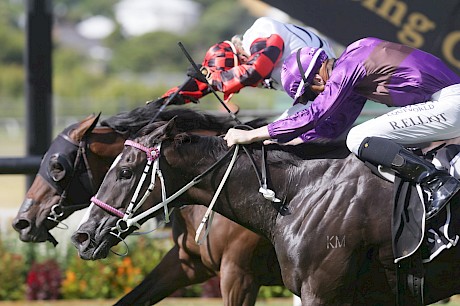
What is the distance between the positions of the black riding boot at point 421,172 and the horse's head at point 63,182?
6.69 ft

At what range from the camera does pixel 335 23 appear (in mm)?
7613

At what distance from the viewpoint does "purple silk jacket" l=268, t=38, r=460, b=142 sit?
13.9 feet

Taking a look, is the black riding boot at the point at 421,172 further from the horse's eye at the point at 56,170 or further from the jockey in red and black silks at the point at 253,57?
the horse's eye at the point at 56,170

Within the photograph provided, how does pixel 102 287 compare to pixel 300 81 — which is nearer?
pixel 300 81

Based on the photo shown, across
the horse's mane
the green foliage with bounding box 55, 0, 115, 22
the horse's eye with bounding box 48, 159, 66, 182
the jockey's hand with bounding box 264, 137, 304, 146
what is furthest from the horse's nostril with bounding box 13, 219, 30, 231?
the green foliage with bounding box 55, 0, 115, 22

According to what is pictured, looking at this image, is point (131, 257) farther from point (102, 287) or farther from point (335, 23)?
point (335, 23)

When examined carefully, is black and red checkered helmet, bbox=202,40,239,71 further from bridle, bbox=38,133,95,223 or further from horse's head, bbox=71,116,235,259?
horse's head, bbox=71,116,235,259

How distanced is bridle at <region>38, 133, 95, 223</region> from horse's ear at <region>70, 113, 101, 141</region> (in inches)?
1.3

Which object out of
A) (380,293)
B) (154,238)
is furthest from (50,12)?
(380,293)

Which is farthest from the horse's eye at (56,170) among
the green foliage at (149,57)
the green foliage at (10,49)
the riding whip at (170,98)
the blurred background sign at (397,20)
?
the green foliage at (149,57)

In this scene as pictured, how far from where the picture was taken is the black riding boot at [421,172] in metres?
4.07

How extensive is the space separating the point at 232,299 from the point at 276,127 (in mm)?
1287

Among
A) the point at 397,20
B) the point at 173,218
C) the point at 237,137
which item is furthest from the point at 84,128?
the point at 397,20

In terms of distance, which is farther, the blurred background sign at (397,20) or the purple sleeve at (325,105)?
the blurred background sign at (397,20)
